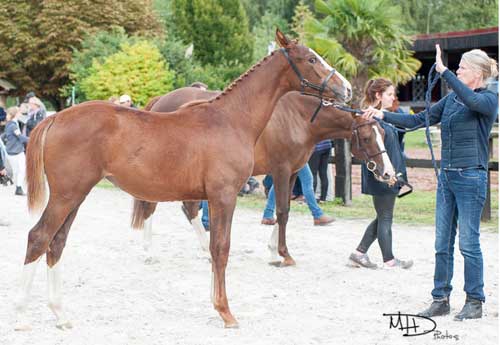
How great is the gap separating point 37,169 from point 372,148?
347 cm

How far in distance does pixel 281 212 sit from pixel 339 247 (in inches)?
54.1

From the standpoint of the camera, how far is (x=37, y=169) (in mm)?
5270

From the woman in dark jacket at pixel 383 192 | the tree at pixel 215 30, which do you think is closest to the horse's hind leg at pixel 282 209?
the woman in dark jacket at pixel 383 192

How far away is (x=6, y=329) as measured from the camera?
17.2 feet

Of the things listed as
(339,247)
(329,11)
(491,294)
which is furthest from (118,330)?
(329,11)

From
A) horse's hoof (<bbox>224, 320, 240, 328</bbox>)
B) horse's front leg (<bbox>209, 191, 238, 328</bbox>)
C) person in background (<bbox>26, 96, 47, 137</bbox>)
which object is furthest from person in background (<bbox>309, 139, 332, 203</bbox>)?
horse's hoof (<bbox>224, 320, 240, 328</bbox>)

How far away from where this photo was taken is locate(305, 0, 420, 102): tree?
16.8 m

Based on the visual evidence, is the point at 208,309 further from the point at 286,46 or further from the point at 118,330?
the point at 286,46

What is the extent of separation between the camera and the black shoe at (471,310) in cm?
552

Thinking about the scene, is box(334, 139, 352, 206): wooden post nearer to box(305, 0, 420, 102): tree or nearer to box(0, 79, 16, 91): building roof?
box(305, 0, 420, 102): tree

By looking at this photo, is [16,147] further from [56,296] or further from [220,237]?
[220,237]

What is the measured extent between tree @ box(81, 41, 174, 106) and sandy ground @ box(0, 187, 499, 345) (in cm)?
941

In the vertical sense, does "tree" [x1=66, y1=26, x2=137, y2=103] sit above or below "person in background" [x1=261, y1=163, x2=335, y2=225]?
above

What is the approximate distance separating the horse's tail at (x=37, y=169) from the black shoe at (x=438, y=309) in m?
3.16
